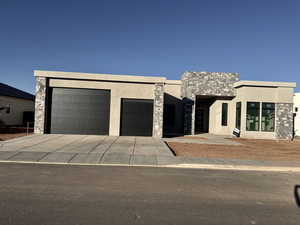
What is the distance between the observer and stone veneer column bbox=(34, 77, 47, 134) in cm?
1530

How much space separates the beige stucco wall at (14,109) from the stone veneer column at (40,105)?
1047 cm

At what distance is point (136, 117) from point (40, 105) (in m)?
7.87

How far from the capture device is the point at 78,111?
1599 centimetres

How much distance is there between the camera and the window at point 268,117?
18.2 meters

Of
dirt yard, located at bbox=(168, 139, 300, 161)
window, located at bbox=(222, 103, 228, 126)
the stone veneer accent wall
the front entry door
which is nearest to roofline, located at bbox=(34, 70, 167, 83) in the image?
the stone veneer accent wall

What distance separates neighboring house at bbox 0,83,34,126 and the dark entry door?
49.8 ft

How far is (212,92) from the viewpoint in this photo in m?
19.8

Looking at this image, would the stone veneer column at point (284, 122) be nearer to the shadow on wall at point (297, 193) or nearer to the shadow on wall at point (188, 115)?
the shadow on wall at point (188, 115)

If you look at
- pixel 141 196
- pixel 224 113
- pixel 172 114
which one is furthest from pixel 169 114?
pixel 141 196

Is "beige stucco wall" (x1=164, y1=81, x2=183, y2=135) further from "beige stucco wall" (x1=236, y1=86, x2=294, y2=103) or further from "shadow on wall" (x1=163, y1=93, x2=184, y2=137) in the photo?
"beige stucco wall" (x1=236, y1=86, x2=294, y2=103)

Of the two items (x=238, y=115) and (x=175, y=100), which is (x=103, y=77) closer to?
(x=175, y=100)

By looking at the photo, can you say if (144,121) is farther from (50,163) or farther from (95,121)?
(50,163)

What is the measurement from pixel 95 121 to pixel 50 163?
876 cm

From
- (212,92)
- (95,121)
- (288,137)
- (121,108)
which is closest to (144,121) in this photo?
(121,108)
